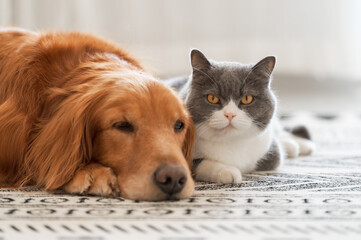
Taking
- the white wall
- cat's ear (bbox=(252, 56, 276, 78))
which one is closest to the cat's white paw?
cat's ear (bbox=(252, 56, 276, 78))

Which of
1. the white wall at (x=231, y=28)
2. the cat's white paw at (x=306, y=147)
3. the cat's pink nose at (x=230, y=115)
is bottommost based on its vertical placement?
the cat's white paw at (x=306, y=147)

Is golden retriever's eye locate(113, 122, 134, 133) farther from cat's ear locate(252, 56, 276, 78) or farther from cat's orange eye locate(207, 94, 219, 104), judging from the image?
cat's ear locate(252, 56, 276, 78)

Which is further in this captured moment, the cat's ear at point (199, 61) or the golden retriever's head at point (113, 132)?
the cat's ear at point (199, 61)

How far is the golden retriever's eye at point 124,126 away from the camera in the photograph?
1863mm

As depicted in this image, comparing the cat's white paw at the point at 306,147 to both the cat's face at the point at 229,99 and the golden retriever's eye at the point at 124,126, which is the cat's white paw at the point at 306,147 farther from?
the golden retriever's eye at the point at 124,126

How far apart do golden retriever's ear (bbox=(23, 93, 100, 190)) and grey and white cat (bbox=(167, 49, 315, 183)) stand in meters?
0.53

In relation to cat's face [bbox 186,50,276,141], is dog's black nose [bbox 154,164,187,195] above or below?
below

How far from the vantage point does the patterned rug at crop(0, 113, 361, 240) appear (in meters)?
1.42

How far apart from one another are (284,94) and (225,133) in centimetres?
281

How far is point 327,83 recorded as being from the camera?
4.87 m

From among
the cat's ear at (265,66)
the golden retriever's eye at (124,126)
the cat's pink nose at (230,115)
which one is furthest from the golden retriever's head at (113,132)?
the cat's ear at (265,66)

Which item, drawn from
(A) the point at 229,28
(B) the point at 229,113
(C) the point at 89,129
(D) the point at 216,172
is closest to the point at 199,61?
(B) the point at 229,113

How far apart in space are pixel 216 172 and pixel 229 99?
1.07 feet

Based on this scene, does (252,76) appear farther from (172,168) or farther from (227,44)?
Answer: (227,44)
